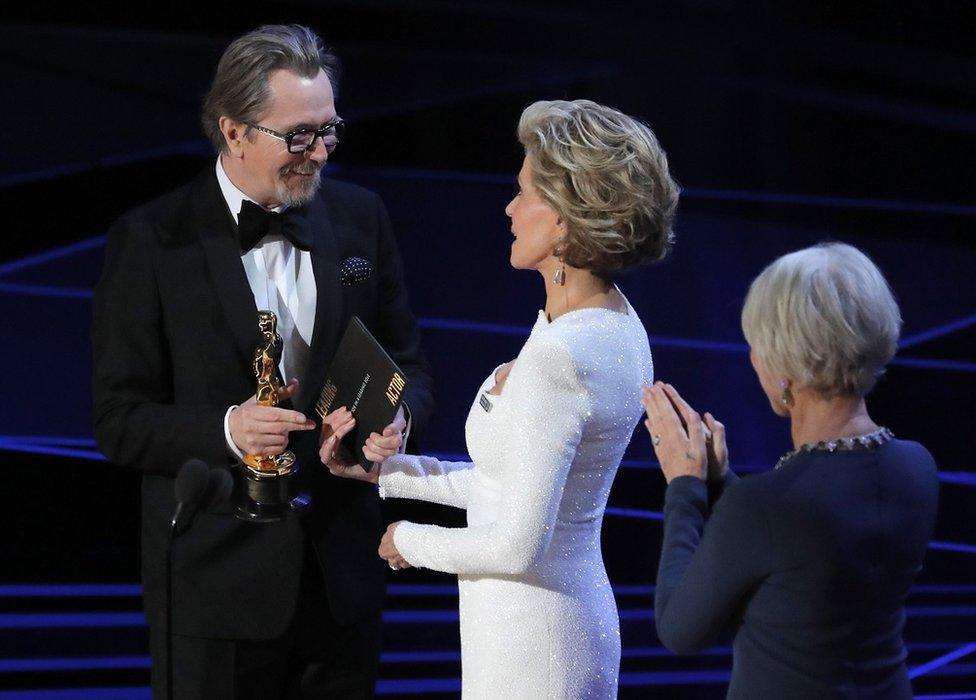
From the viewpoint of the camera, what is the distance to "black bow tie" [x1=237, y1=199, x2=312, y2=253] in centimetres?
263

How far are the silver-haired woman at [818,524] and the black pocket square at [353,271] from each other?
1020 millimetres

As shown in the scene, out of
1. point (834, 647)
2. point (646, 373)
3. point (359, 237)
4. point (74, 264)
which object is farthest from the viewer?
point (74, 264)

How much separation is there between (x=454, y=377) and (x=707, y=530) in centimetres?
246

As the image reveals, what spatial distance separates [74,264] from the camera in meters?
4.04

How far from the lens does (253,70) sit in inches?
104

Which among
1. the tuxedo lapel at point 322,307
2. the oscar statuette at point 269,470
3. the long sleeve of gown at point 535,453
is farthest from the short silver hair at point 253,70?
the long sleeve of gown at point 535,453

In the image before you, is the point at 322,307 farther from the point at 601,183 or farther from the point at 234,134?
the point at 601,183

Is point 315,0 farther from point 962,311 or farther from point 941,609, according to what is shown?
point 941,609

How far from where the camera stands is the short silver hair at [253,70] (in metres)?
2.63

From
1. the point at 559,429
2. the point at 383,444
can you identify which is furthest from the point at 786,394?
the point at 383,444

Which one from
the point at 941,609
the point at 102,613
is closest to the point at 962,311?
the point at 941,609

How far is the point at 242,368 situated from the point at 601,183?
85 cm

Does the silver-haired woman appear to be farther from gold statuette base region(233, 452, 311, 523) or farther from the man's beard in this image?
the man's beard

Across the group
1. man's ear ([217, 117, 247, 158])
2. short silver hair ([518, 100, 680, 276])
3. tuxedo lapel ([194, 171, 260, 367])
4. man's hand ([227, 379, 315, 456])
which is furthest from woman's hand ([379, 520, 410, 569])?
man's ear ([217, 117, 247, 158])
